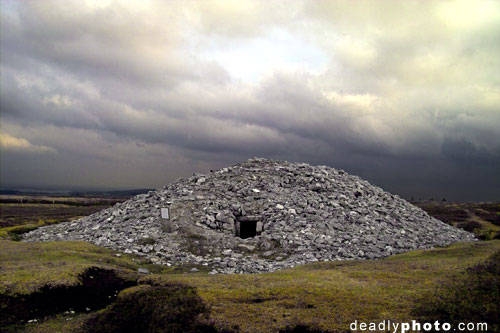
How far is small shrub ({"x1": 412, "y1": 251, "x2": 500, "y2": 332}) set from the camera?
32.7ft

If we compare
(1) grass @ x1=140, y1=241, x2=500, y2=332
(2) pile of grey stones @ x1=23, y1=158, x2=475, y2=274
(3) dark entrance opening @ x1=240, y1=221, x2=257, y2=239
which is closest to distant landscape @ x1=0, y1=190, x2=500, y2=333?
(1) grass @ x1=140, y1=241, x2=500, y2=332

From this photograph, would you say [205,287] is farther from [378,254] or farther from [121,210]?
[121,210]


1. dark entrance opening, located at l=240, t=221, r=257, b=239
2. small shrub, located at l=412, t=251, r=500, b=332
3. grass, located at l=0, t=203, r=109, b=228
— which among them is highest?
small shrub, located at l=412, t=251, r=500, b=332

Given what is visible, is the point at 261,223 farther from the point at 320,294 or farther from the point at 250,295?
the point at 320,294

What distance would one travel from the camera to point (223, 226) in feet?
104

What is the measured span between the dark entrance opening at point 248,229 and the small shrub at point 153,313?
2016 cm

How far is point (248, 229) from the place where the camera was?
115 ft

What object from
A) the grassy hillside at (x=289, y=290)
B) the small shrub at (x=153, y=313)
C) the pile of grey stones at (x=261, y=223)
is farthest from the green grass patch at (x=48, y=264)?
the small shrub at (x=153, y=313)

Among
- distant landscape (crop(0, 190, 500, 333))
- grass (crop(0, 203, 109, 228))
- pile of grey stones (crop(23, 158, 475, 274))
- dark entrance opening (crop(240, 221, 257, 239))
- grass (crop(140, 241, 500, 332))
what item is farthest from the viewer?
grass (crop(0, 203, 109, 228))

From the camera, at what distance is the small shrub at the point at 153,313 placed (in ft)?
38.4

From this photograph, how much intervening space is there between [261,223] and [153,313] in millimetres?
20495

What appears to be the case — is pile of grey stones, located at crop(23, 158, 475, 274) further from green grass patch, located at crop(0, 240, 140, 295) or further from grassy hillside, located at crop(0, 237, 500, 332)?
grassy hillside, located at crop(0, 237, 500, 332)

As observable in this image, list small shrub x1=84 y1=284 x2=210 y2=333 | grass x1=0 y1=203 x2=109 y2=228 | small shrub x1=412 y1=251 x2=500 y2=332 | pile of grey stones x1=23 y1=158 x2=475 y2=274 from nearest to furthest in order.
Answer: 1. small shrub x1=412 y1=251 x2=500 y2=332
2. small shrub x1=84 y1=284 x2=210 y2=333
3. pile of grey stones x1=23 y1=158 x2=475 y2=274
4. grass x1=0 y1=203 x2=109 y2=228

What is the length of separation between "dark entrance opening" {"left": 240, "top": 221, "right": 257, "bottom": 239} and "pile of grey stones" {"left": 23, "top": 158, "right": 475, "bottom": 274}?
112 millimetres
